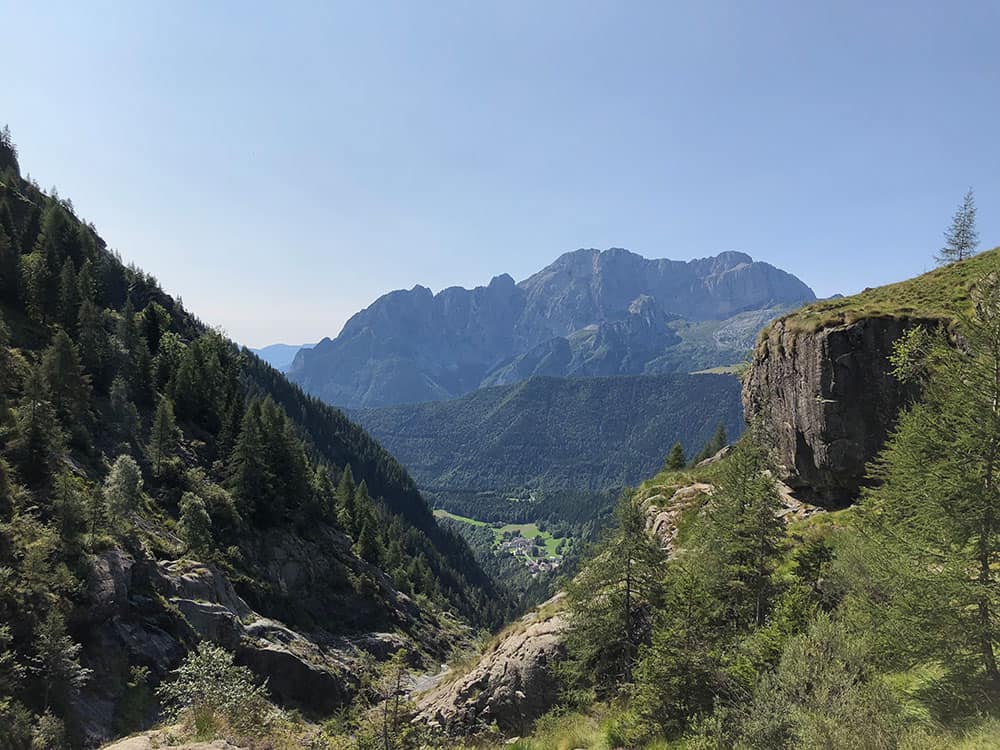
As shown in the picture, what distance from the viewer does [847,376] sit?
106 ft

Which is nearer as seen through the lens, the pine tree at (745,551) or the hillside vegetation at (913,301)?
the pine tree at (745,551)

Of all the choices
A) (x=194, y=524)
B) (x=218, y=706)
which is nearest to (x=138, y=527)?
(x=194, y=524)

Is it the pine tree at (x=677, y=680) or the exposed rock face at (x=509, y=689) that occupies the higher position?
the pine tree at (x=677, y=680)

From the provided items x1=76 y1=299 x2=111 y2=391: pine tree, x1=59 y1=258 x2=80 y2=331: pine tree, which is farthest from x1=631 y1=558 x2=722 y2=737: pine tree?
x1=59 y1=258 x2=80 y2=331: pine tree

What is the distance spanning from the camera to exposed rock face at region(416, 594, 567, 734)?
25.3 metres

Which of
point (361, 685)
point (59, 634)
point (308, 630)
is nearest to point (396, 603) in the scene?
point (308, 630)

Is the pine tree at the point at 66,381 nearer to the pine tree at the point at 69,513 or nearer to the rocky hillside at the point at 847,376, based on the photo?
the pine tree at the point at 69,513

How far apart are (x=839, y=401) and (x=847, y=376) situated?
5.73ft

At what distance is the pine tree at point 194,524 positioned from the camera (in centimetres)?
4903

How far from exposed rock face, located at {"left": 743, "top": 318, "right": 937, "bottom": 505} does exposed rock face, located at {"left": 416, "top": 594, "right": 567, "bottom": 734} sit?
21.5 meters

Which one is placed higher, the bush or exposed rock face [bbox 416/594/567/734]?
the bush

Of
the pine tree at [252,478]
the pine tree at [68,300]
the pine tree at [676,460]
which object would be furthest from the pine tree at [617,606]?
the pine tree at [68,300]

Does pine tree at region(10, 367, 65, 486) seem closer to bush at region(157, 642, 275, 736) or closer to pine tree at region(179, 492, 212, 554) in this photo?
pine tree at region(179, 492, 212, 554)

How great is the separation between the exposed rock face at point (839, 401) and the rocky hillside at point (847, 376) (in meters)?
0.05
